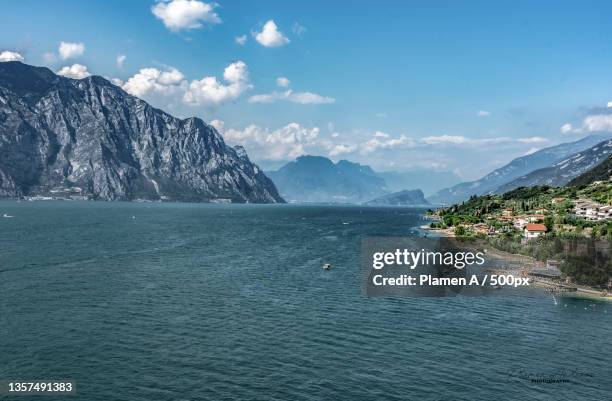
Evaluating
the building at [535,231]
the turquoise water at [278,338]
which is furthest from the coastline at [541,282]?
the building at [535,231]

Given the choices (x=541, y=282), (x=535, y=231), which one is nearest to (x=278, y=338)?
(x=541, y=282)

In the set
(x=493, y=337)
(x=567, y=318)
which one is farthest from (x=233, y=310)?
(x=567, y=318)

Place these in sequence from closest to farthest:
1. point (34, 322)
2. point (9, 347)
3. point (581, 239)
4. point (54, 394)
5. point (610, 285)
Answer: point (54, 394) → point (9, 347) → point (34, 322) → point (610, 285) → point (581, 239)

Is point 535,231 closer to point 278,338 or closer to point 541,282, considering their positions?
point 541,282

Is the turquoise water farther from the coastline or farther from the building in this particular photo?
the building

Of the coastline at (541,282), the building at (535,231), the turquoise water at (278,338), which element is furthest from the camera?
the building at (535,231)

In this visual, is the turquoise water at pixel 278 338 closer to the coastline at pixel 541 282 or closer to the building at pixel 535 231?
the coastline at pixel 541 282

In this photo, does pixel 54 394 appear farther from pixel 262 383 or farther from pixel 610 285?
pixel 610 285

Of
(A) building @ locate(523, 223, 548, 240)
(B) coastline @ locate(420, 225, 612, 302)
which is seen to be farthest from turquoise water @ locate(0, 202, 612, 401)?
(A) building @ locate(523, 223, 548, 240)
